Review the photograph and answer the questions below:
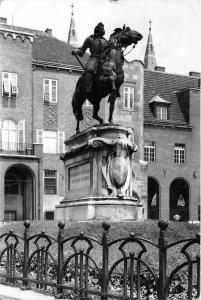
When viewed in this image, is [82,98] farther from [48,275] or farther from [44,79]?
[44,79]

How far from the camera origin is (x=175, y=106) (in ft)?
166

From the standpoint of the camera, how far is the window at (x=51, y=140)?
42875 mm

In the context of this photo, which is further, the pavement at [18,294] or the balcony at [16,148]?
the balcony at [16,148]

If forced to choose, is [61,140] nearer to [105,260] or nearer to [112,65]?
[112,65]

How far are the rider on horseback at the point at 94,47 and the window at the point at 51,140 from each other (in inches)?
1091

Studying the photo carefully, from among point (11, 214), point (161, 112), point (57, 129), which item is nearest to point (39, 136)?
point (57, 129)

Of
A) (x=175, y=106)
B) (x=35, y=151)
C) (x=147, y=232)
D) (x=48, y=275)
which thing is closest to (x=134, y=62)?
(x=175, y=106)

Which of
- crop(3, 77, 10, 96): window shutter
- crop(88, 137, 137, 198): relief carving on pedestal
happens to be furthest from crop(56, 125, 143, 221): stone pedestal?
crop(3, 77, 10, 96): window shutter

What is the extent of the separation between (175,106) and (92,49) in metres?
36.0

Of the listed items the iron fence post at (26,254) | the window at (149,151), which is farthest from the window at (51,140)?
the iron fence post at (26,254)

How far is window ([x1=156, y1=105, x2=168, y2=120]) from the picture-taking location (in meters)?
49.0

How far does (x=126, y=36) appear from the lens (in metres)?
15.0

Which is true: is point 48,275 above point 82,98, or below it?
below

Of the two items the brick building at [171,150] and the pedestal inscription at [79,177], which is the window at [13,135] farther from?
the pedestal inscription at [79,177]
